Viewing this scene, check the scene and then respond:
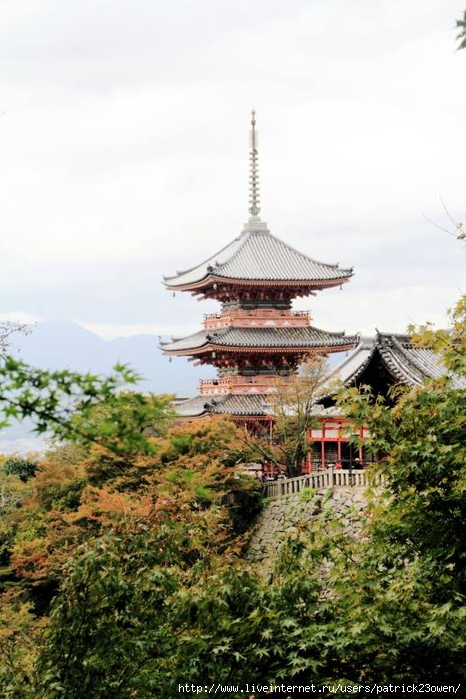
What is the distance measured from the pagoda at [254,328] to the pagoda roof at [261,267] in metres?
0.04

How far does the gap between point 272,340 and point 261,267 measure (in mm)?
3170

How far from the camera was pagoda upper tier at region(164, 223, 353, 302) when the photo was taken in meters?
35.2

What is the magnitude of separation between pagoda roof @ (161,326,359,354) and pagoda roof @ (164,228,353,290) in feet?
6.05

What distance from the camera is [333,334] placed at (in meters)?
35.7

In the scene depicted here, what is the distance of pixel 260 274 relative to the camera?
3562 cm

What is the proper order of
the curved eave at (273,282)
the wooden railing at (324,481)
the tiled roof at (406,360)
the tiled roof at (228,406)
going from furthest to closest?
the curved eave at (273,282) → the tiled roof at (228,406) → the wooden railing at (324,481) → the tiled roof at (406,360)

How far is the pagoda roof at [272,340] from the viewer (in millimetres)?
34094

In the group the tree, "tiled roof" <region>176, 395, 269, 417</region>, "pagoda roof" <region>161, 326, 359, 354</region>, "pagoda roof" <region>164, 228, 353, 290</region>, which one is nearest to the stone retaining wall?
"tiled roof" <region>176, 395, 269, 417</region>

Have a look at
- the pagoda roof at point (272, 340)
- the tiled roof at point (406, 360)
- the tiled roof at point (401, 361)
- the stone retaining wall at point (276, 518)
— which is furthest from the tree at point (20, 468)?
the tiled roof at point (406, 360)

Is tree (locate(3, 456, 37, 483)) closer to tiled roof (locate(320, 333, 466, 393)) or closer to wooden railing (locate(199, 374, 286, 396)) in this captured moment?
wooden railing (locate(199, 374, 286, 396))

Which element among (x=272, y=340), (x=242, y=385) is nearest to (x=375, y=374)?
(x=242, y=385)

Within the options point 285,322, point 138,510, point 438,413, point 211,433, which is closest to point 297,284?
point 285,322

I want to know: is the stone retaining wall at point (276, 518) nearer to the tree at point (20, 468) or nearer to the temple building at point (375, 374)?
the temple building at point (375, 374)

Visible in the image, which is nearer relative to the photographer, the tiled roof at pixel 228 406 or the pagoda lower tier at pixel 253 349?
the tiled roof at pixel 228 406
